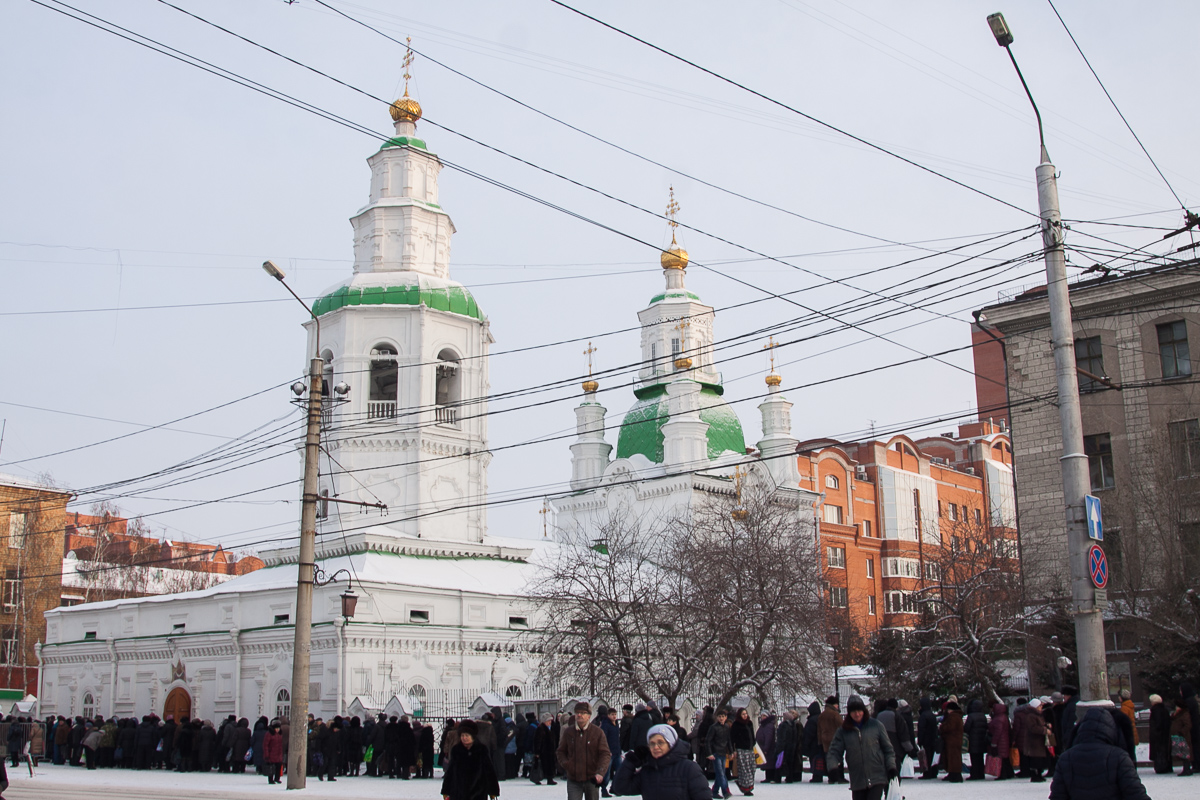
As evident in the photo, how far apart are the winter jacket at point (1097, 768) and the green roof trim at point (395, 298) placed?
31.9m

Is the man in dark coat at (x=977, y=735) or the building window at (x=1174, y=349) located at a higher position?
the building window at (x=1174, y=349)

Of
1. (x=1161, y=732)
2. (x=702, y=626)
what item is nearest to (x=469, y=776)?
(x=1161, y=732)

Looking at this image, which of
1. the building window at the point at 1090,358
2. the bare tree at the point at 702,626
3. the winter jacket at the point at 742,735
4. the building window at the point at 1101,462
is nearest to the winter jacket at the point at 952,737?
the winter jacket at the point at 742,735

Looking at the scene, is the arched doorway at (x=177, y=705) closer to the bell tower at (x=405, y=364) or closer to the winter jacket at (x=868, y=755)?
the bell tower at (x=405, y=364)

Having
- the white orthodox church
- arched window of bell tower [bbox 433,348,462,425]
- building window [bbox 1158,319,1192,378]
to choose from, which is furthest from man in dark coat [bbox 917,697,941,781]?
arched window of bell tower [bbox 433,348,462,425]

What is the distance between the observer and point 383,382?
38.8m

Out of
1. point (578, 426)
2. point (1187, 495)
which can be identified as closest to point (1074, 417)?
point (1187, 495)

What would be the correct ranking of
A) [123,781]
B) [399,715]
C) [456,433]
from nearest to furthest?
[123,781], [399,715], [456,433]

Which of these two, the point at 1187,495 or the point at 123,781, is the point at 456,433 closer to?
the point at 123,781

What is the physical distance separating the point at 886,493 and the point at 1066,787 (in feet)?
188

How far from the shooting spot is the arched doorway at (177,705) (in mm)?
34469

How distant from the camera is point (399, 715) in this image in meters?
25.4

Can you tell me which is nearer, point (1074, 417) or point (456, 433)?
point (1074, 417)

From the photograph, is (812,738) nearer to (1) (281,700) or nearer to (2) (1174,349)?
(2) (1174,349)
